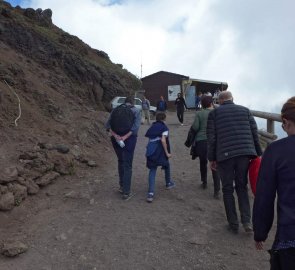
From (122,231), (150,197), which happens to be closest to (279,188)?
(122,231)

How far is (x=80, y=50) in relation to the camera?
25062mm

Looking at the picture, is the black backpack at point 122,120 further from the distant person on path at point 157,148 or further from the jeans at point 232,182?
the jeans at point 232,182

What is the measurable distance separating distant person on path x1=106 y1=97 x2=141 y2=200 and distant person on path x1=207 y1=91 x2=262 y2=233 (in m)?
2.09

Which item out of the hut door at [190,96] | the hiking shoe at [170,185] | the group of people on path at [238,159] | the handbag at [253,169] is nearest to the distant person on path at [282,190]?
the group of people on path at [238,159]

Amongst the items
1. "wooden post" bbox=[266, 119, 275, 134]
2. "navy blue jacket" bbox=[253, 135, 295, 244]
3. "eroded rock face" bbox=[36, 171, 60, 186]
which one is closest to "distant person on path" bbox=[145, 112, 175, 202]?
"eroded rock face" bbox=[36, 171, 60, 186]

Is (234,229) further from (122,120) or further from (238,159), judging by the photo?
(122,120)

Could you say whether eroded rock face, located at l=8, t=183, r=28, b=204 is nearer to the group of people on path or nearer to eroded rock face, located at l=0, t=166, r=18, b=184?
eroded rock face, located at l=0, t=166, r=18, b=184

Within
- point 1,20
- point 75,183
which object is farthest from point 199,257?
point 1,20

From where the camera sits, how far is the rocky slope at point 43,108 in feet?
28.0

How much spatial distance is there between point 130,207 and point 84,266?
2.16 metres

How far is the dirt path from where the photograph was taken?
5.67 m

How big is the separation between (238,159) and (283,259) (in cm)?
313

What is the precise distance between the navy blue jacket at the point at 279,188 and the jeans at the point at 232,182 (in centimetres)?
291

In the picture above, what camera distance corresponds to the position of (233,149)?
20.3 ft
